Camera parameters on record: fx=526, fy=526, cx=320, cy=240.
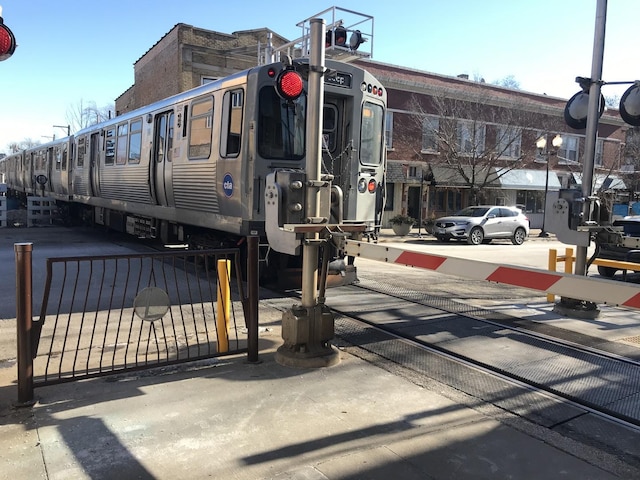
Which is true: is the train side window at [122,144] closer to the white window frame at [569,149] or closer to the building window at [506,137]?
the building window at [506,137]

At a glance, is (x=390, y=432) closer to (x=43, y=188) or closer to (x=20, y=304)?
(x=20, y=304)

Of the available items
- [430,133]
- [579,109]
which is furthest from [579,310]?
[430,133]

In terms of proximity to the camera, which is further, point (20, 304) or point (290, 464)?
point (20, 304)

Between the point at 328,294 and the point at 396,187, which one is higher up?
the point at 396,187

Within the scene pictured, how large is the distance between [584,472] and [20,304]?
4036mm

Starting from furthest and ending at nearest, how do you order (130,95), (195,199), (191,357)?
(130,95) → (195,199) → (191,357)

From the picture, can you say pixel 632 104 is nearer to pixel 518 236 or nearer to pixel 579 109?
pixel 579 109

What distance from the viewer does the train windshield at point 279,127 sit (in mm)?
7863

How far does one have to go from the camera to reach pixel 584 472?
10.7 feet

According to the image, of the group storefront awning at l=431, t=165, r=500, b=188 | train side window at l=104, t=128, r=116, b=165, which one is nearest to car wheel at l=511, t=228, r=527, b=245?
storefront awning at l=431, t=165, r=500, b=188

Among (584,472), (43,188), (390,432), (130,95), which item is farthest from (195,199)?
(130,95)

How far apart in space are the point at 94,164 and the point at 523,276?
14475mm

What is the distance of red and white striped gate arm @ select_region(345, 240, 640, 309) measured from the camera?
3.23m

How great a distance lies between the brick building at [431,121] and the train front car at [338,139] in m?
17.2
